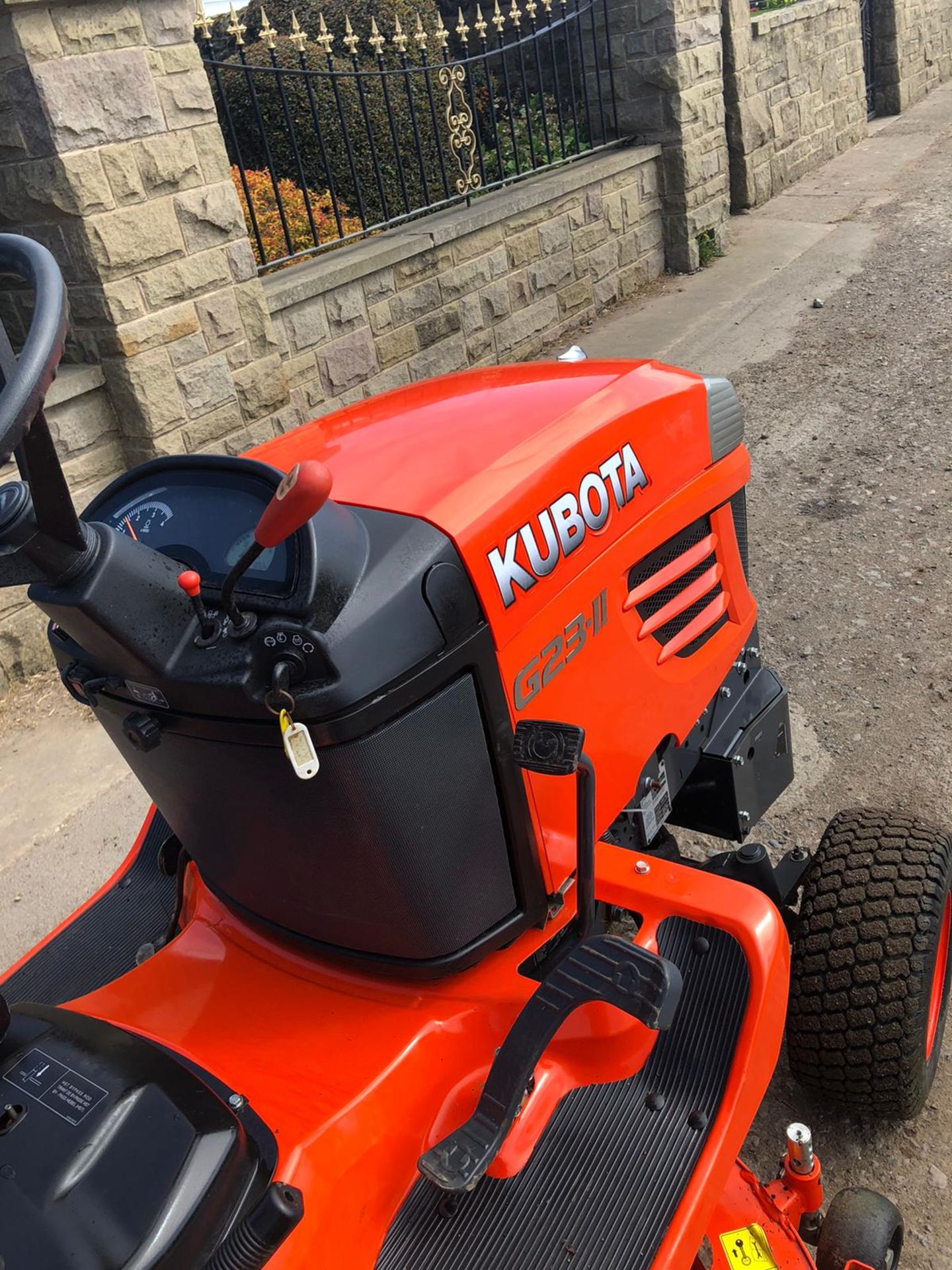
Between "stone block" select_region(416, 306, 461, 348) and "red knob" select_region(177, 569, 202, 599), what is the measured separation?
482cm

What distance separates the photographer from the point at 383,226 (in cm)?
597

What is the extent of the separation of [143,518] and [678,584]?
39.5 inches

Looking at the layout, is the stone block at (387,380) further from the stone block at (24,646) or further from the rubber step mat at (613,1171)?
the rubber step mat at (613,1171)

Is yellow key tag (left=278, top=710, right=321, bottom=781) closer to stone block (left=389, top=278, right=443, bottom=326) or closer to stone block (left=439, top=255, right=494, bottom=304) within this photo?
stone block (left=389, top=278, right=443, bottom=326)

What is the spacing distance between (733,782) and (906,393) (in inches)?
158

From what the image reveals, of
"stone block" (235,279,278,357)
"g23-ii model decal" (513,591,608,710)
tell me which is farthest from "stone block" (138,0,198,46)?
"g23-ii model decal" (513,591,608,710)

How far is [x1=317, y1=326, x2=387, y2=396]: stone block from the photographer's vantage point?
5.32m

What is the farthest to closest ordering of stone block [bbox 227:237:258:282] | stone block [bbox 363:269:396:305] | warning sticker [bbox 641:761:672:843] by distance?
stone block [bbox 363:269:396:305] < stone block [bbox 227:237:258:282] < warning sticker [bbox 641:761:672:843]

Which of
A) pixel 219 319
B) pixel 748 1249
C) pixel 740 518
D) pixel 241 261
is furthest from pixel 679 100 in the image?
pixel 748 1249

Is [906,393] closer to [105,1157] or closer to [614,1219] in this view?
[614,1219]

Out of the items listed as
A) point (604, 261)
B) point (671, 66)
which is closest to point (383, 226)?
point (604, 261)

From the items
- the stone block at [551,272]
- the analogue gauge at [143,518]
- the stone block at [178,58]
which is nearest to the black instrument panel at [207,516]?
the analogue gauge at [143,518]

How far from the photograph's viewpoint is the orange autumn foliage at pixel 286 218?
6.03 m

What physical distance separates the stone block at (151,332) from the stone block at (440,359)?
173cm
